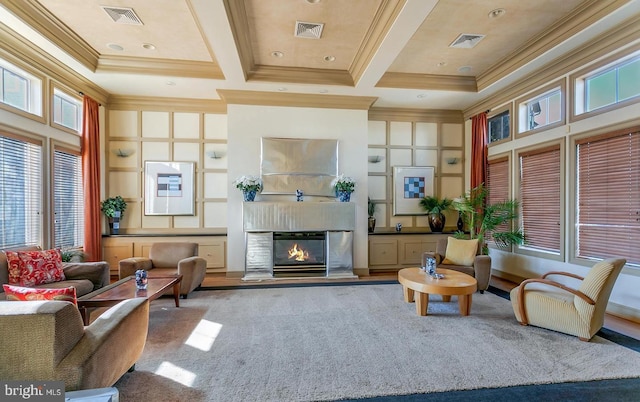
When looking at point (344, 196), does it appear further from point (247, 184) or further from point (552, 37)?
point (552, 37)

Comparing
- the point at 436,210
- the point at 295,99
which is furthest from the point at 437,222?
the point at 295,99

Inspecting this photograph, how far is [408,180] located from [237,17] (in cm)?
456

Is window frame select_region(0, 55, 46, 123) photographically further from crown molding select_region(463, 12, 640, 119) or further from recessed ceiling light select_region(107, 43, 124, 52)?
crown molding select_region(463, 12, 640, 119)

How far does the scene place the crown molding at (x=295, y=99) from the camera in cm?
567

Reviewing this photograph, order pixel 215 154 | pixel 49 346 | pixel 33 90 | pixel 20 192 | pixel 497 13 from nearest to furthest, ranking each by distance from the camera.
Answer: pixel 49 346, pixel 497 13, pixel 20 192, pixel 33 90, pixel 215 154

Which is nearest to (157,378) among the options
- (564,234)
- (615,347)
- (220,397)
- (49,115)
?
(220,397)

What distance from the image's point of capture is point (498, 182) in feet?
19.3

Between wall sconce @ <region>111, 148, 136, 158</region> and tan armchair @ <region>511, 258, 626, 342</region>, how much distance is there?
22.2ft

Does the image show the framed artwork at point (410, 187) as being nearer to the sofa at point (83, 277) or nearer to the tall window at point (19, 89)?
the sofa at point (83, 277)

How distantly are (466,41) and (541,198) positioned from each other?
2.75 metres

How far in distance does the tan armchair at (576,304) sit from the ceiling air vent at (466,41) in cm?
315

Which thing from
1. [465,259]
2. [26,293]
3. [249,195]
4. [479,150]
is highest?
[479,150]

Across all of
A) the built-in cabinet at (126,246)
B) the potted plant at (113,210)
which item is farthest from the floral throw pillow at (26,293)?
the potted plant at (113,210)

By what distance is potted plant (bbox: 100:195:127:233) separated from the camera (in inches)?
225
